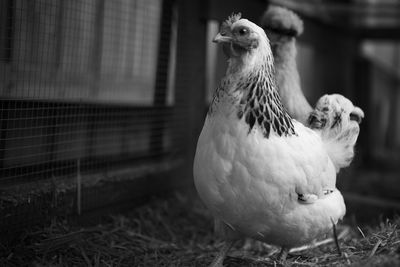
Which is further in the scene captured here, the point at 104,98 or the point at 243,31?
the point at 104,98

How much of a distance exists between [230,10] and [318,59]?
2562 mm

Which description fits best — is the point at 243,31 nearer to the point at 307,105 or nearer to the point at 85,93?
the point at 307,105

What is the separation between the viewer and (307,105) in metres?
3.76

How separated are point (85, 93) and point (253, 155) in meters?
1.95

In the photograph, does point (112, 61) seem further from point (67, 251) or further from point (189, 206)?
point (67, 251)

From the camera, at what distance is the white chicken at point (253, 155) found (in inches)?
105

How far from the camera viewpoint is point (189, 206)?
4477mm

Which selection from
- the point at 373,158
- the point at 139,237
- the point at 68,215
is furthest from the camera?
the point at 373,158

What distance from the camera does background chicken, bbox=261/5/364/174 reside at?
3.36 meters

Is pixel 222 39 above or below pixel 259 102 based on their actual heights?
above

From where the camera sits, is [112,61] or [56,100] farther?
[112,61]

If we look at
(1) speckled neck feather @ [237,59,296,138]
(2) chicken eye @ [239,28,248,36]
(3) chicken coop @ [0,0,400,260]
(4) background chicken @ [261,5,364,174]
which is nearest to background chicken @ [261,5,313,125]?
(4) background chicken @ [261,5,364,174]

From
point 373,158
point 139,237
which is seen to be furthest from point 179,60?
point 373,158

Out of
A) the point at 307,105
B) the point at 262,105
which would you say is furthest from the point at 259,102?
the point at 307,105
